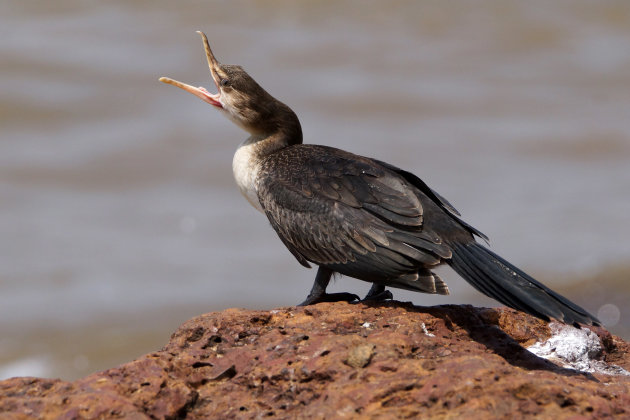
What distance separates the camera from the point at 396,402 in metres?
3.97

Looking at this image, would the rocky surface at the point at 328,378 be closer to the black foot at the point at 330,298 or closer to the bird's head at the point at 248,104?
the black foot at the point at 330,298

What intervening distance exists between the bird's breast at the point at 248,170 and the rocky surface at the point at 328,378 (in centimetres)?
178

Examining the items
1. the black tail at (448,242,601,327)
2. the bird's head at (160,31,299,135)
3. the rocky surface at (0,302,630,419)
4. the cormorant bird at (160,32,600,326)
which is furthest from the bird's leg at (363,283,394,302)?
the bird's head at (160,31,299,135)

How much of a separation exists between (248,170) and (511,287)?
228 cm

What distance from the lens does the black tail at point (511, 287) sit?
509cm

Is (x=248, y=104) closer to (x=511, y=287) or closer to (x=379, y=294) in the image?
(x=379, y=294)

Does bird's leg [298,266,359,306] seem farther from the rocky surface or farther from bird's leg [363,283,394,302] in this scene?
the rocky surface

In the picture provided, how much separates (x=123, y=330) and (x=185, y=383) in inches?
311

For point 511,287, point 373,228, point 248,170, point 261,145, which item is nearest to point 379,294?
point 373,228

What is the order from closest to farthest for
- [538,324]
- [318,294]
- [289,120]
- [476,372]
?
[476,372] → [538,324] → [318,294] → [289,120]

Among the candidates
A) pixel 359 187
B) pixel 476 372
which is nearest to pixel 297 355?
pixel 476 372

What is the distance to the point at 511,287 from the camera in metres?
5.30

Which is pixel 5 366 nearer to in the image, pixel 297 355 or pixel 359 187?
pixel 359 187

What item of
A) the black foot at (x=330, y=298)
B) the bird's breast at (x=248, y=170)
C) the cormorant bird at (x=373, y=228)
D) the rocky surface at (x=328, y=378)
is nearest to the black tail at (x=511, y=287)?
the cormorant bird at (x=373, y=228)
